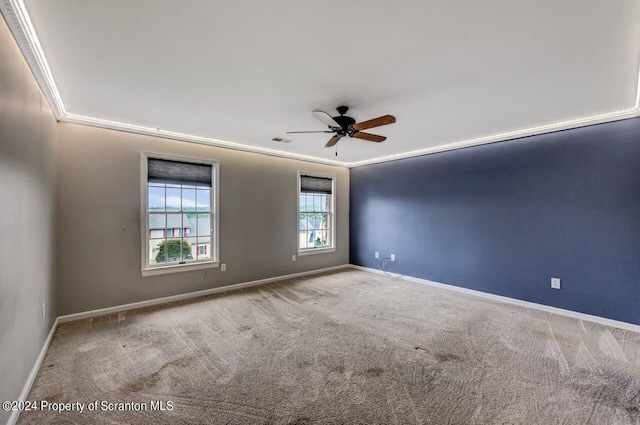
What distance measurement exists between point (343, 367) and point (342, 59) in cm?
252

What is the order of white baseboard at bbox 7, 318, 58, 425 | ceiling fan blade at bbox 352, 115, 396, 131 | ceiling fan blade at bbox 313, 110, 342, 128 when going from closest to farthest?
white baseboard at bbox 7, 318, 58, 425, ceiling fan blade at bbox 352, 115, 396, 131, ceiling fan blade at bbox 313, 110, 342, 128

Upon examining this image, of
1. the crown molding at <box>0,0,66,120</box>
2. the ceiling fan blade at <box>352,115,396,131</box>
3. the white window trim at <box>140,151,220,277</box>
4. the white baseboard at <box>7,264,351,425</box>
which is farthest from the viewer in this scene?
the white window trim at <box>140,151,220,277</box>

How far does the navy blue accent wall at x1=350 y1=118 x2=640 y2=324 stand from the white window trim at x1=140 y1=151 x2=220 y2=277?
3.34 meters

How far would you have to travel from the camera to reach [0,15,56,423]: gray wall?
1.63 metres

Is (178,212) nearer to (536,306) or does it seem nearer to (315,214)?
(315,214)

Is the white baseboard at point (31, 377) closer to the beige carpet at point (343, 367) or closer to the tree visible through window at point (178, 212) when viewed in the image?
the beige carpet at point (343, 367)

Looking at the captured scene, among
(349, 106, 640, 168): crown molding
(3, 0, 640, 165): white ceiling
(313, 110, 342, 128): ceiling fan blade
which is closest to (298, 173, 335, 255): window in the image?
(349, 106, 640, 168): crown molding

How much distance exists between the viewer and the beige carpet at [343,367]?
1833 millimetres

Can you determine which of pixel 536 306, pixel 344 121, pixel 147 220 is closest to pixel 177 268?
pixel 147 220

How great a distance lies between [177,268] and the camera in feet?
13.3

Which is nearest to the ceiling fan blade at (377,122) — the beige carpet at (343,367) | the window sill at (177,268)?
the beige carpet at (343,367)

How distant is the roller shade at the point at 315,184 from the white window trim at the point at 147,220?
1805 millimetres

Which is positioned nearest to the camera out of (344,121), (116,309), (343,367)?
(343,367)

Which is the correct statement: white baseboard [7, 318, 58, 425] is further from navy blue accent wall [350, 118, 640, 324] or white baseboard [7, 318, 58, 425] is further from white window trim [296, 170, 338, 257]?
navy blue accent wall [350, 118, 640, 324]
